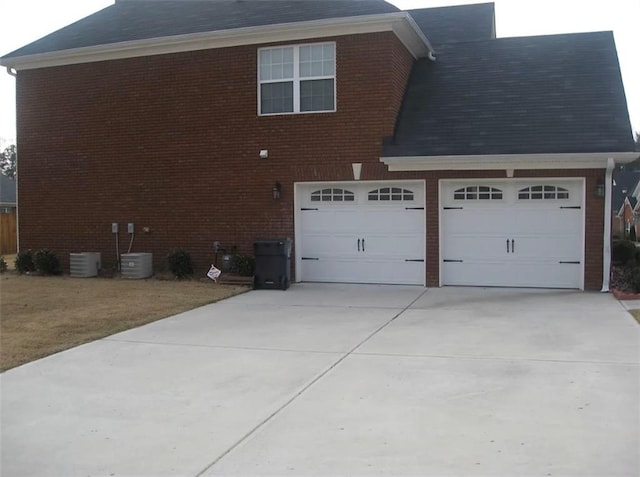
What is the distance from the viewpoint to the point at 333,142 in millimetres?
13883

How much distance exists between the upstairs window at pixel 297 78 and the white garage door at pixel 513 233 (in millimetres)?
3349

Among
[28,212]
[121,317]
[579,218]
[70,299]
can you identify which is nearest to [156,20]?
[28,212]

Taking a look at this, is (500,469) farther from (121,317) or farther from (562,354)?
(121,317)

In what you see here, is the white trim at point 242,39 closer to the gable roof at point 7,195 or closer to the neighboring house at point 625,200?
the gable roof at point 7,195

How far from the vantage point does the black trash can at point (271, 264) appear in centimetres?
1345

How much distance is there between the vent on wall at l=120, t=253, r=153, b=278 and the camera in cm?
1516

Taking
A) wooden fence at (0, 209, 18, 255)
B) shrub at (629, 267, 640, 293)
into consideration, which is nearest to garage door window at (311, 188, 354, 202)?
shrub at (629, 267, 640, 293)

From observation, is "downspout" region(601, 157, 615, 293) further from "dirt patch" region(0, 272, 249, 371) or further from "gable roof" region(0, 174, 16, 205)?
"gable roof" region(0, 174, 16, 205)

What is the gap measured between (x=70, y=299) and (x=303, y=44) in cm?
719

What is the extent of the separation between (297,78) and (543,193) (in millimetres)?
5780

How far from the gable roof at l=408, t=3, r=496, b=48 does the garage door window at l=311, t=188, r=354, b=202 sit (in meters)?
5.07

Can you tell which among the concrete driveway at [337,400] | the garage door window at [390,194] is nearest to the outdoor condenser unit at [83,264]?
the concrete driveway at [337,400]

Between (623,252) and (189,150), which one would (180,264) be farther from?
(623,252)

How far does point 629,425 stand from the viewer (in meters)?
4.98
